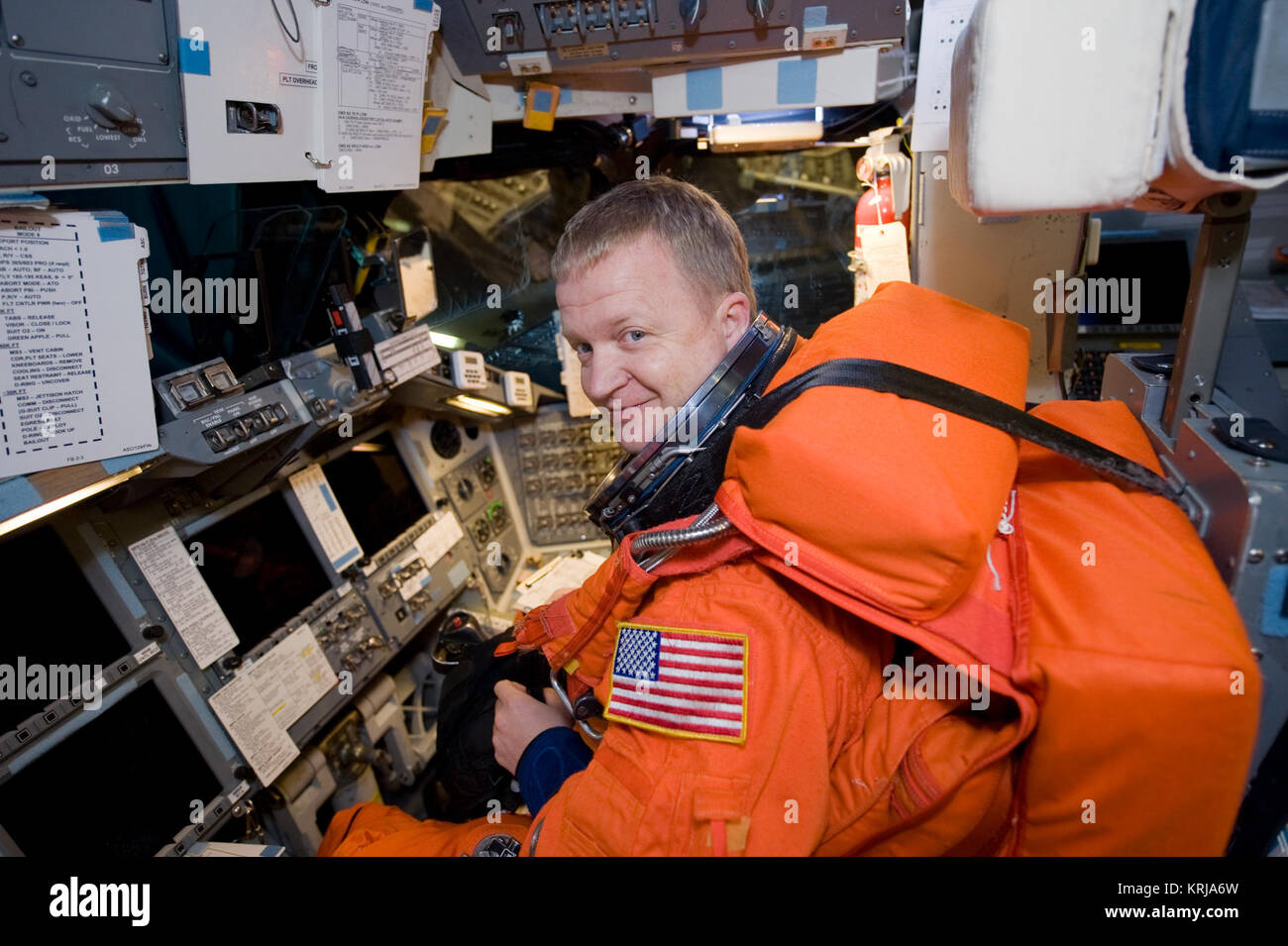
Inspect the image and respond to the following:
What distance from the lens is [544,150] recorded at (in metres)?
3.52

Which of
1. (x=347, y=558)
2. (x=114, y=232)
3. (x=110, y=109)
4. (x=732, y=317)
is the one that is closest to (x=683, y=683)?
(x=732, y=317)

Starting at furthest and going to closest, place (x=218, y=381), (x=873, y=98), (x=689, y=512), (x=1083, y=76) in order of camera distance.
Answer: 1. (x=873, y=98)
2. (x=218, y=381)
3. (x=689, y=512)
4. (x=1083, y=76)

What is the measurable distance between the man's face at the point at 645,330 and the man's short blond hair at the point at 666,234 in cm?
2

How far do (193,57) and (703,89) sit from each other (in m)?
1.78

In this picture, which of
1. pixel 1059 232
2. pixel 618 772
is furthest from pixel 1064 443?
pixel 1059 232

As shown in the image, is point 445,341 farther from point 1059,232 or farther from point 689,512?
point 1059,232

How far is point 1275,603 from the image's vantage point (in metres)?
1.04

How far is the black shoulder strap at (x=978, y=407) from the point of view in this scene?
1152 mm

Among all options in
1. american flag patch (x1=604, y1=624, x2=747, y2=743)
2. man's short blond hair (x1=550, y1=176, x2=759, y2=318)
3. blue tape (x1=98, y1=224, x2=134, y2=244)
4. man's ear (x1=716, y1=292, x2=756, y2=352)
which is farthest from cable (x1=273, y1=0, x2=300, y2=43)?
american flag patch (x1=604, y1=624, x2=747, y2=743)

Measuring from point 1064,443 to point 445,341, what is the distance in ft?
9.26

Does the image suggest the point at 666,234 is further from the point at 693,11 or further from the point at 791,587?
the point at 693,11

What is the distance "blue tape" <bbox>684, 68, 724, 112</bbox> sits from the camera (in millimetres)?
2711

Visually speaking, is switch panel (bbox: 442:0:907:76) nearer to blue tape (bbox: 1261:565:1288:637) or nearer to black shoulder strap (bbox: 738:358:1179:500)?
black shoulder strap (bbox: 738:358:1179:500)
